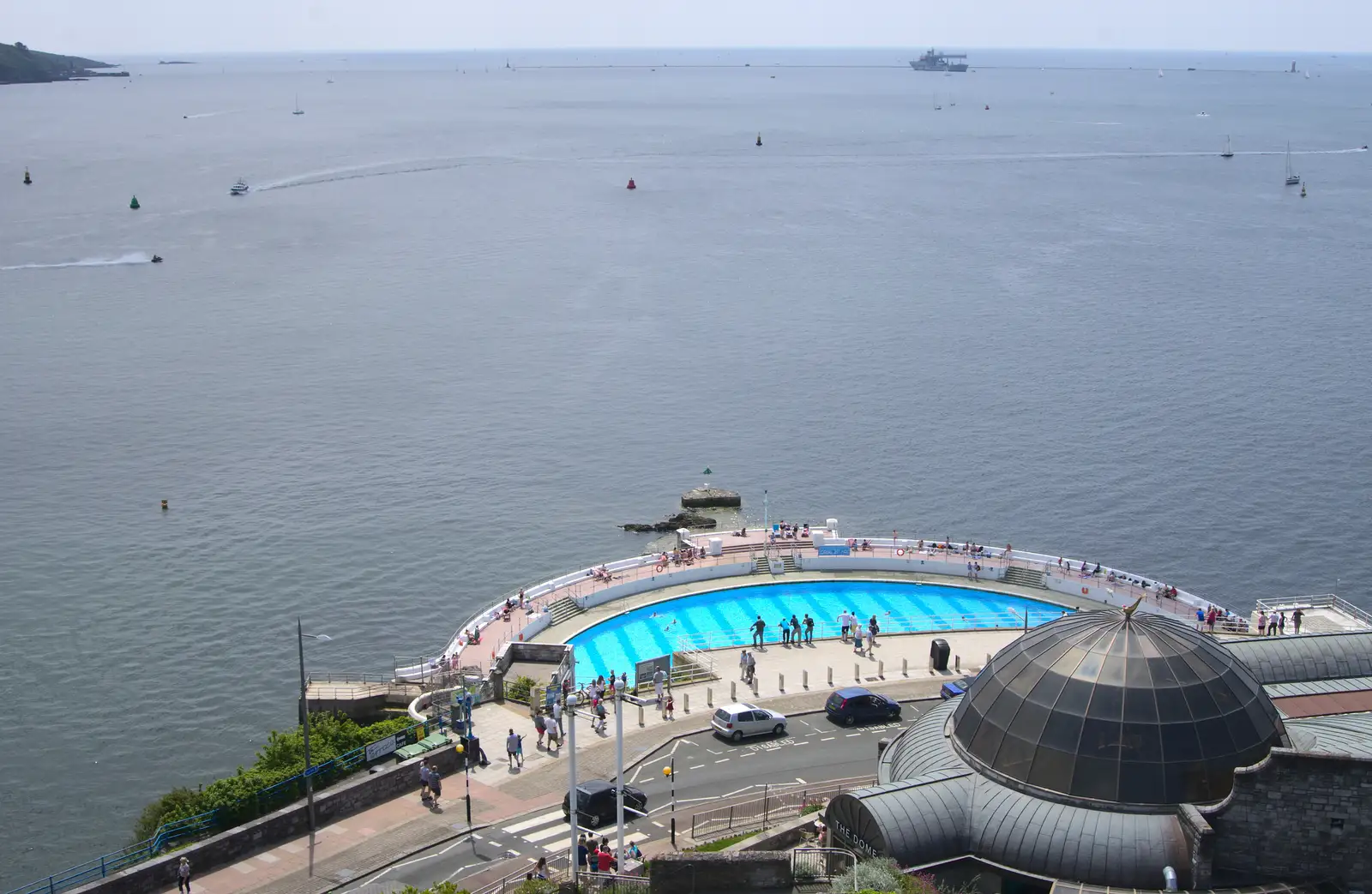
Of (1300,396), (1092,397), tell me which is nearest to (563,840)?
(1092,397)

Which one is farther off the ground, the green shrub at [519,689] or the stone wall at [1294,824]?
the stone wall at [1294,824]

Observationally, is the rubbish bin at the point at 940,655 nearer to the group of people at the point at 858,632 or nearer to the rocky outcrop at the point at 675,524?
the group of people at the point at 858,632

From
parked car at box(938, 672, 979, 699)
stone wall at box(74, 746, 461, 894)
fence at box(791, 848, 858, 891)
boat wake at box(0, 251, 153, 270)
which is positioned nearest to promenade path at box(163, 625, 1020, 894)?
stone wall at box(74, 746, 461, 894)

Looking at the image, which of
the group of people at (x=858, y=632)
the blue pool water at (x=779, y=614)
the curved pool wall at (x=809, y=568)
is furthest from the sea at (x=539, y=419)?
the group of people at (x=858, y=632)

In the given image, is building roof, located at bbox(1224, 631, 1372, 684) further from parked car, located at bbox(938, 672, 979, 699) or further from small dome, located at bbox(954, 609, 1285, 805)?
parked car, located at bbox(938, 672, 979, 699)

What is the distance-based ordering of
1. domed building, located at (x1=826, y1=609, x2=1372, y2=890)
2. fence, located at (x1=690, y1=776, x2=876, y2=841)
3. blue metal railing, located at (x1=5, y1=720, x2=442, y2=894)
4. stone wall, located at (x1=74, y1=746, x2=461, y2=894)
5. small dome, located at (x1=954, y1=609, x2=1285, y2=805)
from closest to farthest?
domed building, located at (x1=826, y1=609, x2=1372, y2=890) → small dome, located at (x1=954, y1=609, x2=1285, y2=805) → stone wall, located at (x1=74, y1=746, x2=461, y2=894) → fence, located at (x1=690, y1=776, x2=876, y2=841) → blue metal railing, located at (x1=5, y1=720, x2=442, y2=894)
